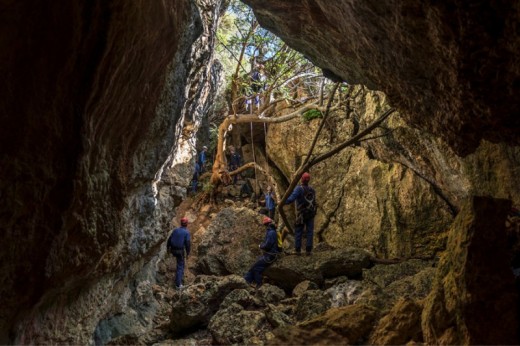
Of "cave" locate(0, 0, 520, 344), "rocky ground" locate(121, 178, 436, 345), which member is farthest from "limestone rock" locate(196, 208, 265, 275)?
"cave" locate(0, 0, 520, 344)

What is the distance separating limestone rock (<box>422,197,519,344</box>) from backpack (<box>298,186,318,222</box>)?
6.04 meters

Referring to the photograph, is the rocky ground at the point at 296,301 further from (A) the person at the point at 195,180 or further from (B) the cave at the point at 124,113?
(A) the person at the point at 195,180

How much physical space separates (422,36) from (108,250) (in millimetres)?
4480

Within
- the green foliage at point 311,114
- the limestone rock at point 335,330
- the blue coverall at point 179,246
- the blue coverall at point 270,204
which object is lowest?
the limestone rock at point 335,330

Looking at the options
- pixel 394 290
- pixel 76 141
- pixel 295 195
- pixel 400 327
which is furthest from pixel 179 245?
pixel 400 327

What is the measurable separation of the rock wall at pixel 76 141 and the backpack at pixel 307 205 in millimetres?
4764

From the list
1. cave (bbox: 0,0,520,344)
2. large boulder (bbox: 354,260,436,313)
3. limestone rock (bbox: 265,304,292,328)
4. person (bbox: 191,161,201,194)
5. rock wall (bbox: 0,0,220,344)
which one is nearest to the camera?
cave (bbox: 0,0,520,344)

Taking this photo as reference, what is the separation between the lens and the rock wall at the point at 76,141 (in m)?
3.77

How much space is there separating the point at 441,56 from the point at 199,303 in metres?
5.31

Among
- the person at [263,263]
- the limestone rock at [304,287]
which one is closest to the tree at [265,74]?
the person at [263,263]

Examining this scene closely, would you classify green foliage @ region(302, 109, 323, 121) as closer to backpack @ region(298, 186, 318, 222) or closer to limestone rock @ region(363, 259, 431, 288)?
backpack @ region(298, 186, 318, 222)

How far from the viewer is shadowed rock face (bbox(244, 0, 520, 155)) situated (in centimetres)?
339

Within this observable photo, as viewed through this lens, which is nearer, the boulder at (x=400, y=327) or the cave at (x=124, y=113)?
the cave at (x=124, y=113)

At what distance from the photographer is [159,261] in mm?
12781
